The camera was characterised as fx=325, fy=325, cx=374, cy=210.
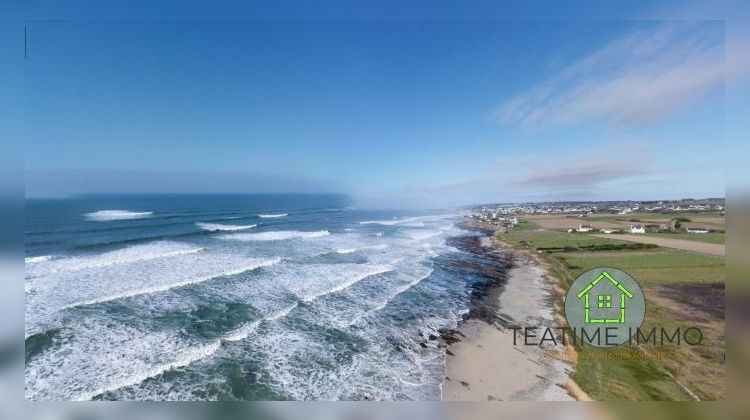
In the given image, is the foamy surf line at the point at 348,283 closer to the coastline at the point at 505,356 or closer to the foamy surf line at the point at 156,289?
the foamy surf line at the point at 156,289

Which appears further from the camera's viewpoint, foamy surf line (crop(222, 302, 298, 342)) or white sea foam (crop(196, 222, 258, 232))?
white sea foam (crop(196, 222, 258, 232))

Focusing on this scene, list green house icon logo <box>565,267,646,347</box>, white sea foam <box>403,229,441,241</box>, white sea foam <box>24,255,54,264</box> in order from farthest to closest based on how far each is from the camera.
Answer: white sea foam <box>403,229,441,241</box>
white sea foam <box>24,255,54,264</box>
green house icon logo <box>565,267,646,347</box>

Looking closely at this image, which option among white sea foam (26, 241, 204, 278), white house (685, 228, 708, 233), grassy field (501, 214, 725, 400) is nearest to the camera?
grassy field (501, 214, 725, 400)

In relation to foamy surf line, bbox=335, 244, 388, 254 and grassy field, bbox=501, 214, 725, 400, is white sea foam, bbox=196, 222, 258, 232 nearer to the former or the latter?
foamy surf line, bbox=335, 244, 388, 254

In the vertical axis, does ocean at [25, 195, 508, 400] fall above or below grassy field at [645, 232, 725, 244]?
below

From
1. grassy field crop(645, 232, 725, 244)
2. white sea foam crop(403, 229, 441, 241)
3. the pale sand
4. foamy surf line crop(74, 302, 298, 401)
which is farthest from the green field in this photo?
foamy surf line crop(74, 302, 298, 401)

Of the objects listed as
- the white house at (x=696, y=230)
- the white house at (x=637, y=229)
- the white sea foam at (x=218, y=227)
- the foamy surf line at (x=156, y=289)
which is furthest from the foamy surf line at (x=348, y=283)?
the white sea foam at (x=218, y=227)

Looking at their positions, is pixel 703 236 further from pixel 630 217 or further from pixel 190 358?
pixel 190 358
